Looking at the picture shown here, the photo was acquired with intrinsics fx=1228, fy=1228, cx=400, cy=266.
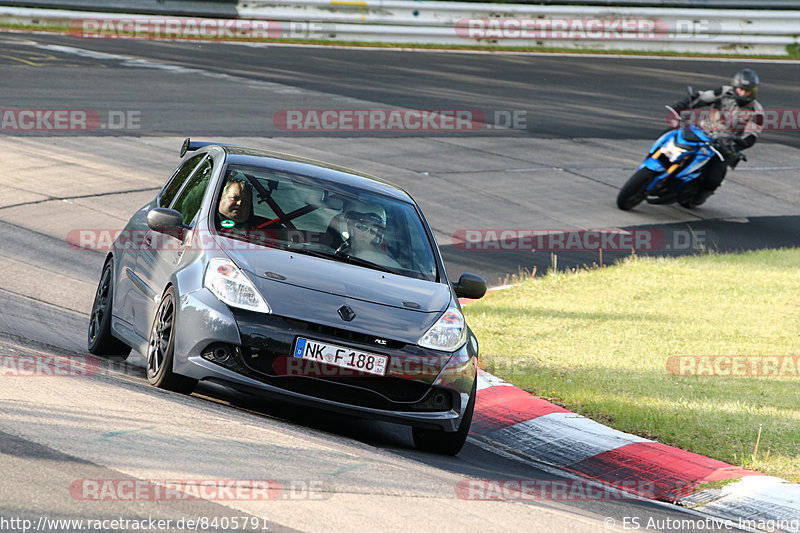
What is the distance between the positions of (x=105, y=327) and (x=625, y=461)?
352 centimetres

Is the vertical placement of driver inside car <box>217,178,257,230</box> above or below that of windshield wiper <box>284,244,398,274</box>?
above

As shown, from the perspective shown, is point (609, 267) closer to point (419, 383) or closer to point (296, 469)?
point (419, 383)

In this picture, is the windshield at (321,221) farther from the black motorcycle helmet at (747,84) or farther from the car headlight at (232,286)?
the black motorcycle helmet at (747,84)

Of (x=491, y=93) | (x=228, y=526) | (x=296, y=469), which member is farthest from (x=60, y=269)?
(x=491, y=93)

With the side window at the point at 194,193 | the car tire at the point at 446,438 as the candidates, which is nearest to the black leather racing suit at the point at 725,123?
the side window at the point at 194,193

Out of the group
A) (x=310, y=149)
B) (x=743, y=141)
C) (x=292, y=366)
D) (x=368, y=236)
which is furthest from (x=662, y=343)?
(x=310, y=149)

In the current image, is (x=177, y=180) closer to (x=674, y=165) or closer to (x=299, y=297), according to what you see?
(x=299, y=297)

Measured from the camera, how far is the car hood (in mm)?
6637

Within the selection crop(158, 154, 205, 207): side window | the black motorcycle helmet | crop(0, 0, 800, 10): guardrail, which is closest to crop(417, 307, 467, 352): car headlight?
crop(158, 154, 205, 207): side window

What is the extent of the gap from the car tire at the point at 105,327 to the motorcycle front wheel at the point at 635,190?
999 cm

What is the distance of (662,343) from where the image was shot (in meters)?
10.1

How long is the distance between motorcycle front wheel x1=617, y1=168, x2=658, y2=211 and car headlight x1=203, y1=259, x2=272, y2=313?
434 inches

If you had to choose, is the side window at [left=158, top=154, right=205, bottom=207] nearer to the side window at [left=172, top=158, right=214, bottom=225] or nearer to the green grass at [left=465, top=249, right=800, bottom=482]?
the side window at [left=172, top=158, right=214, bottom=225]

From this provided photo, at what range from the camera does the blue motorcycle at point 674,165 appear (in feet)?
56.3
